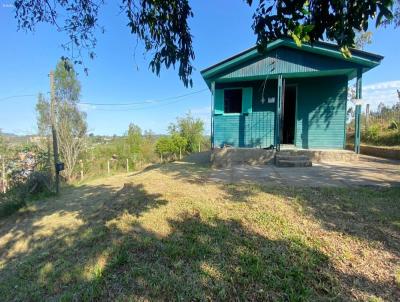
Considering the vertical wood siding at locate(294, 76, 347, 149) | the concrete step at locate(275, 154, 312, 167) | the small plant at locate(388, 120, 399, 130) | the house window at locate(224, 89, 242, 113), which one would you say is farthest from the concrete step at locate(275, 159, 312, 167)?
the small plant at locate(388, 120, 399, 130)

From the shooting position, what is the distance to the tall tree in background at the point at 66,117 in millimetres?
16969

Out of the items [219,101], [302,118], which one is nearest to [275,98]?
[302,118]

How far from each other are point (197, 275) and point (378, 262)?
1705 millimetres

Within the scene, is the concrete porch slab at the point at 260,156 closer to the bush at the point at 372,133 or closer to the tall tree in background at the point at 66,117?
the bush at the point at 372,133

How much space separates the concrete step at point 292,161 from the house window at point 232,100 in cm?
266

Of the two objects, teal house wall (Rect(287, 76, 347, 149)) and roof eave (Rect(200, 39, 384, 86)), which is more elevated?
roof eave (Rect(200, 39, 384, 86))

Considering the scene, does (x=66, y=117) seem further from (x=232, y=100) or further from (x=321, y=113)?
(x=321, y=113)

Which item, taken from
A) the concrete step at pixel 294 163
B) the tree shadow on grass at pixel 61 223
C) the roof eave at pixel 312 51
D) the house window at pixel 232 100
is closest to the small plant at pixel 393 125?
the roof eave at pixel 312 51

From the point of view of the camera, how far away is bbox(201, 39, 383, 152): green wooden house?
7.90 meters

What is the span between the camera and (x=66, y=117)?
17.2 metres

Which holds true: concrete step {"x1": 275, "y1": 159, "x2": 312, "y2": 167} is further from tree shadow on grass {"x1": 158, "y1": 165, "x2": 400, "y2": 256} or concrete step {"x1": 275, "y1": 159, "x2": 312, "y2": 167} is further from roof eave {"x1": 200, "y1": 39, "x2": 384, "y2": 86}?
roof eave {"x1": 200, "y1": 39, "x2": 384, "y2": 86}

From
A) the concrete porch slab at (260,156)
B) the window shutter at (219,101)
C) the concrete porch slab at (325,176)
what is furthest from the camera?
the window shutter at (219,101)

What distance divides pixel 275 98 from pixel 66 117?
14.5 meters

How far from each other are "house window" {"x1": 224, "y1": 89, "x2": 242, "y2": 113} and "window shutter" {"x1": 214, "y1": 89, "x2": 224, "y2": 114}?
0.68ft
